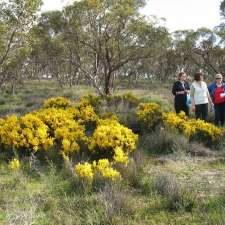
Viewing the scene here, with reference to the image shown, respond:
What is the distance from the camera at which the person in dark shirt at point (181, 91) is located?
446 inches

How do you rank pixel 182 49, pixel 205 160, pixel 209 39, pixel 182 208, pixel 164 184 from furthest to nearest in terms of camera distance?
pixel 182 49 < pixel 209 39 < pixel 205 160 < pixel 164 184 < pixel 182 208

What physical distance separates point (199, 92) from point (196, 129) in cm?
126

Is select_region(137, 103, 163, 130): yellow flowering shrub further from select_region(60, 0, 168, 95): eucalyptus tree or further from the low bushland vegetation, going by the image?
select_region(60, 0, 168, 95): eucalyptus tree

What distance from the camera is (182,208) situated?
564 centimetres

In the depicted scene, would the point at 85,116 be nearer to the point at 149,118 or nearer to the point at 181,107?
the point at 149,118

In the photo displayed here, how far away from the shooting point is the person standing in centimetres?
1126

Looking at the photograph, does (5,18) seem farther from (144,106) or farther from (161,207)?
(161,207)

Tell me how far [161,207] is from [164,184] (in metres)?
0.66

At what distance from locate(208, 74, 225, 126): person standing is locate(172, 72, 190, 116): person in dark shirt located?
0.64 meters

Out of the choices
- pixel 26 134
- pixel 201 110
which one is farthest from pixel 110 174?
pixel 201 110

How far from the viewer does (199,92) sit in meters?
11.1

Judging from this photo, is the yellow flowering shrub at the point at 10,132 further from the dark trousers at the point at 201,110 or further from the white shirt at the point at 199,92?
the dark trousers at the point at 201,110

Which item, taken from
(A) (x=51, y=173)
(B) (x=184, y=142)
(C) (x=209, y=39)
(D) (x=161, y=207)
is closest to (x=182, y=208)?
(D) (x=161, y=207)

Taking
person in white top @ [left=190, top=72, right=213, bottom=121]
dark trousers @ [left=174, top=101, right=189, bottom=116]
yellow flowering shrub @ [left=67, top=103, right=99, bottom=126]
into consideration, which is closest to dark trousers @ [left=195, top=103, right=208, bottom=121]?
person in white top @ [left=190, top=72, right=213, bottom=121]
